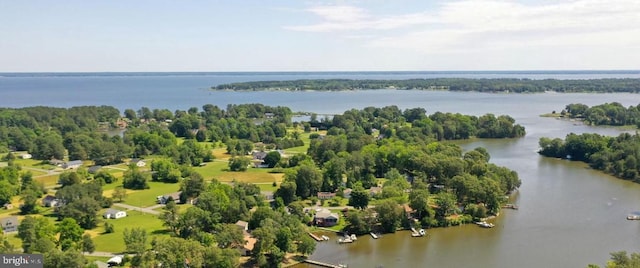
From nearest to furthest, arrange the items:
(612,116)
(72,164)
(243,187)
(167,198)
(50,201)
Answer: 1. (243,187)
2. (50,201)
3. (167,198)
4. (72,164)
5. (612,116)

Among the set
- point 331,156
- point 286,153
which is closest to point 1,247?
point 331,156

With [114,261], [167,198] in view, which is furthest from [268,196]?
[114,261]

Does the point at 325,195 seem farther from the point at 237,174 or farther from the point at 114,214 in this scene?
the point at 114,214

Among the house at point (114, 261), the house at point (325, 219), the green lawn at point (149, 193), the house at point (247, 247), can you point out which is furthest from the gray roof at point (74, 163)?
the house at point (247, 247)

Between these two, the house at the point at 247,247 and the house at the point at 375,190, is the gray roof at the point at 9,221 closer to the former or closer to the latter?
the house at the point at 247,247

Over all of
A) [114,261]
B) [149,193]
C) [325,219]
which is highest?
[325,219]

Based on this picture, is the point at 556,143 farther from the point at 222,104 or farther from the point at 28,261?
the point at 222,104
